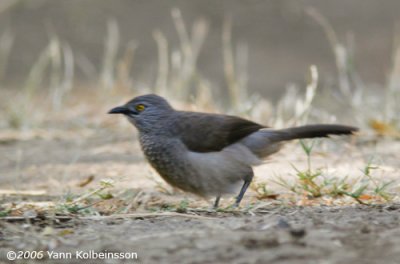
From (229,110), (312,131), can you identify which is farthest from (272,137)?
(229,110)

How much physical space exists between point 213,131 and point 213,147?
0.37 feet

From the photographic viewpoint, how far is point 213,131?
562 cm

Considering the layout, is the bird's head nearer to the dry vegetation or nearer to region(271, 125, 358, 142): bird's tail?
the dry vegetation

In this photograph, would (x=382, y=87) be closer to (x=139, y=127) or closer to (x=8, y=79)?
(x=8, y=79)

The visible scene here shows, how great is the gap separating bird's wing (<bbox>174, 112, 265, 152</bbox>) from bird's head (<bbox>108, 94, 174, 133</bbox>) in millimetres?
251

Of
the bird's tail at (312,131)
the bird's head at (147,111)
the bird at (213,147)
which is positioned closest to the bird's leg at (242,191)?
the bird at (213,147)

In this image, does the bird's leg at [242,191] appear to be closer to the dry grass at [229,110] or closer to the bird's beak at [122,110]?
the dry grass at [229,110]

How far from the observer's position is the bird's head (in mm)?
5914

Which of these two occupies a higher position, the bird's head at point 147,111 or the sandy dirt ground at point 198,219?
the bird's head at point 147,111

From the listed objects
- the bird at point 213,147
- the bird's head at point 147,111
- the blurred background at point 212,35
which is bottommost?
the bird at point 213,147

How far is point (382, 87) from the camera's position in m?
13.1

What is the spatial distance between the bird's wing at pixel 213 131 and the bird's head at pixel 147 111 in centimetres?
25

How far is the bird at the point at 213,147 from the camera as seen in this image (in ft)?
18.0

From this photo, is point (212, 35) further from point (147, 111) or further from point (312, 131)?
point (312, 131)
